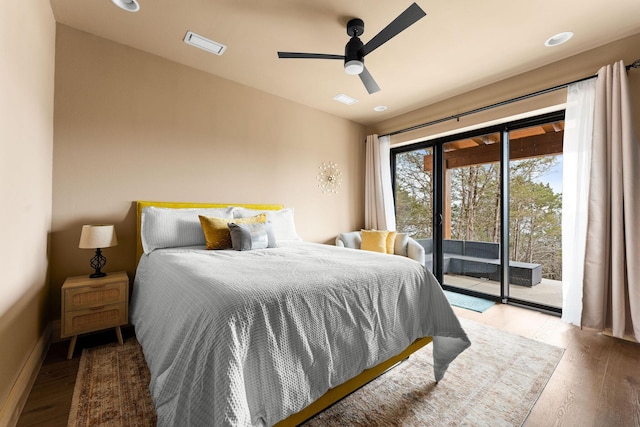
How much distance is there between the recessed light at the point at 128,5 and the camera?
2.07 metres

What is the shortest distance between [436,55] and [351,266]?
2.38m

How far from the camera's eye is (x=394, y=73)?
311 centimetres

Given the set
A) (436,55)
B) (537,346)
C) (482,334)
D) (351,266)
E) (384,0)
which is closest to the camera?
(351,266)

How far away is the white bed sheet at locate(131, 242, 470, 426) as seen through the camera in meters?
0.97

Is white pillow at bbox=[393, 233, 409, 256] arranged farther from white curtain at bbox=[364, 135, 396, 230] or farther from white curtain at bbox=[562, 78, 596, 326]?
white curtain at bbox=[562, 78, 596, 326]

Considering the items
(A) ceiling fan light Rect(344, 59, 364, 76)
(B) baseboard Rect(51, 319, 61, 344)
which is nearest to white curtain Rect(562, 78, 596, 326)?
(A) ceiling fan light Rect(344, 59, 364, 76)

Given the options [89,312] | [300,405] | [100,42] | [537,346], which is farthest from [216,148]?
[537,346]

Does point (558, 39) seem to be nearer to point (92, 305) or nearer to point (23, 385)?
point (92, 305)

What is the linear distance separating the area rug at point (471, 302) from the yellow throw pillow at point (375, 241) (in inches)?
41.7

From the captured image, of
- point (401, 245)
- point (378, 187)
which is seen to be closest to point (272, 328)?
point (401, 245)

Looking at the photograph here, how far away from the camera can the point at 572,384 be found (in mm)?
1773

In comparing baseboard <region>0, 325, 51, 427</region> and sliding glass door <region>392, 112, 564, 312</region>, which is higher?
sliding glass door <region>392, 112, 564, 312</region>

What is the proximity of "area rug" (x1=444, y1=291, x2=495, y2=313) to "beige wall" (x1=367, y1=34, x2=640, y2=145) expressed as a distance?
2215 mm

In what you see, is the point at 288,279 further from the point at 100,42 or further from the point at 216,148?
the point at 100,42
